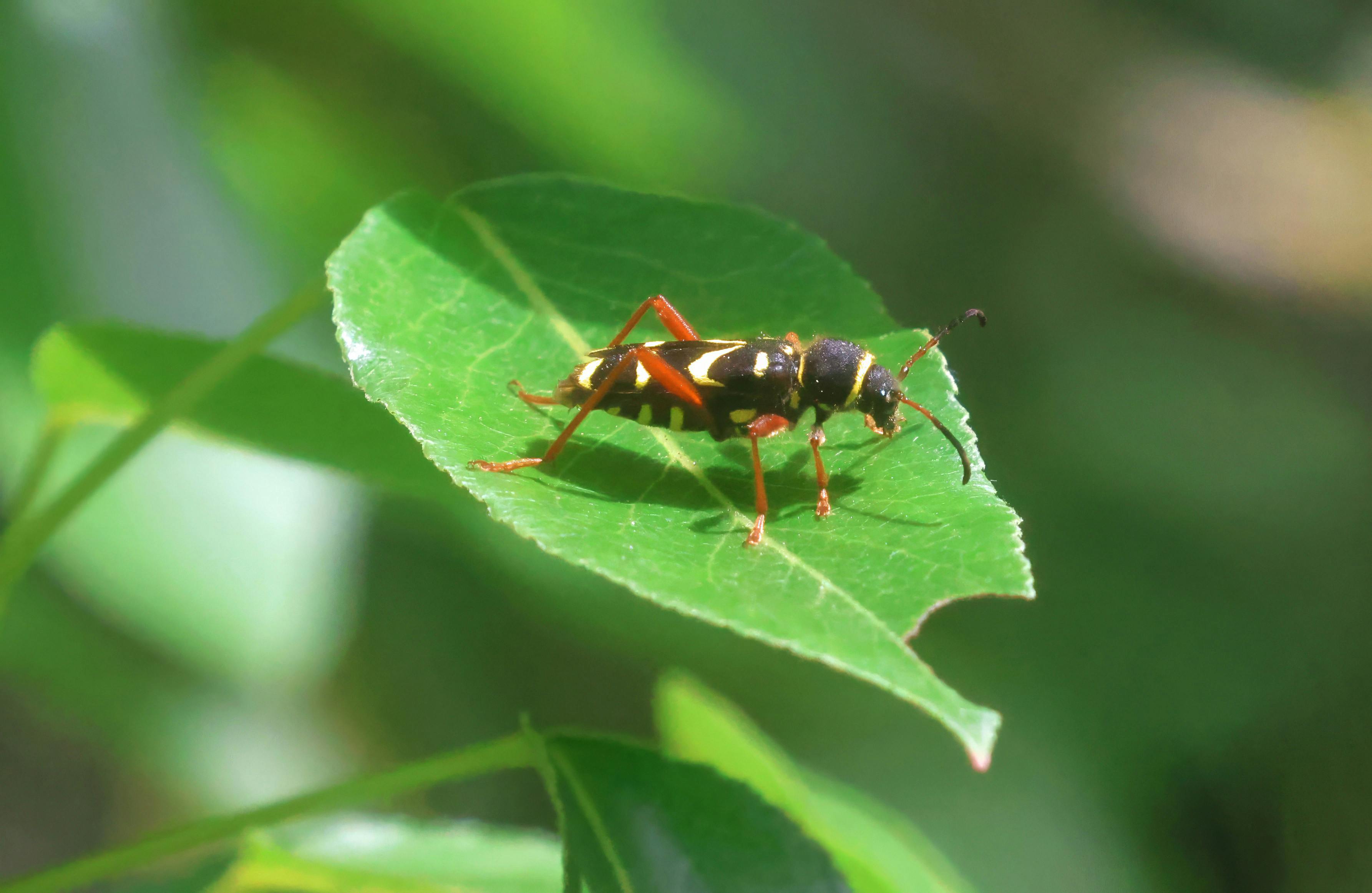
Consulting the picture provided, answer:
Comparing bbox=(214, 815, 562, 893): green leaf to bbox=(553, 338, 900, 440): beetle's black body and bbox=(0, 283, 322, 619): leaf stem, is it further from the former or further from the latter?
bbox=(553, 338, 900, 440): beetle's black body

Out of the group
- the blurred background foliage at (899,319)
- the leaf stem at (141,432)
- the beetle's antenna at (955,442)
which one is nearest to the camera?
the beetle's antenna at (955,442)

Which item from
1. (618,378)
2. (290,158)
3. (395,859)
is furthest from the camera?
(290,158)

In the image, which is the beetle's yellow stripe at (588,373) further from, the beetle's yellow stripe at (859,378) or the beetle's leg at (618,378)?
the beetle's yellow stripe at (859,378)

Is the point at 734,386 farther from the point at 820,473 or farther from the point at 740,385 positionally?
the point at 820,473

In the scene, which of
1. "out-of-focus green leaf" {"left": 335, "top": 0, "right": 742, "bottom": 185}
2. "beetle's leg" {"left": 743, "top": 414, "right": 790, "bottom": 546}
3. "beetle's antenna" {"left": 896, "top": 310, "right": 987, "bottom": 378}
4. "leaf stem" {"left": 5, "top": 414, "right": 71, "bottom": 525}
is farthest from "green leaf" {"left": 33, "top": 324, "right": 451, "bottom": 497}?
"out-of-focus green leaf" {"left": 335, "top": 0, "right": 742, "bottom": 185}

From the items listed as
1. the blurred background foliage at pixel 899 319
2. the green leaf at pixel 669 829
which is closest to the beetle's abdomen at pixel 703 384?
the green leaf at pixel 669 829

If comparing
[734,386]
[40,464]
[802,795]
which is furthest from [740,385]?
[40,464]
